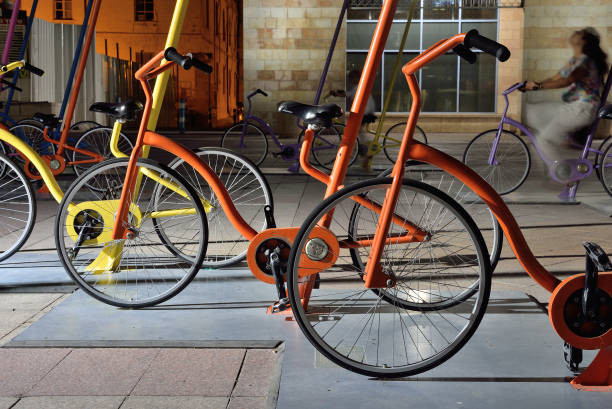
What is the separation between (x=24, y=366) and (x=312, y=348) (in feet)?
4.09

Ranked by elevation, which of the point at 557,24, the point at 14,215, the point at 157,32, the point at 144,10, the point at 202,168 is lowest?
the point at 14,215

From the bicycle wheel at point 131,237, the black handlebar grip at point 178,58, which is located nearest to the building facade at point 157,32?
the bicycle wheel at point 131,237

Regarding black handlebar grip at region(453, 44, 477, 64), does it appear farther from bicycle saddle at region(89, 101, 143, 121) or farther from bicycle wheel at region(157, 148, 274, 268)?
bicycle saddle at region(89, 101, 143, 121)

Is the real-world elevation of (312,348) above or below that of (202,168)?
below

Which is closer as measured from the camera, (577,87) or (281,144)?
(577,87)

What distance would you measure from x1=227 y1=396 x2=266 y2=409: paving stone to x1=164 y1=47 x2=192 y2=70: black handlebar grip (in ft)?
5.81

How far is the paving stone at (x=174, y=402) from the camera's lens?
313 cm

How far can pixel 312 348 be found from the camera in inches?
149

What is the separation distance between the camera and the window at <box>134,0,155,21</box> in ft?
Result: 120

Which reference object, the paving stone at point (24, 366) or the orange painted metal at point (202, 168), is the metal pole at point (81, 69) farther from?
the paving stone at point (24, 366)

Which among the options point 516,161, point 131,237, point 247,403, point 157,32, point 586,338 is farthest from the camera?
point 157,32

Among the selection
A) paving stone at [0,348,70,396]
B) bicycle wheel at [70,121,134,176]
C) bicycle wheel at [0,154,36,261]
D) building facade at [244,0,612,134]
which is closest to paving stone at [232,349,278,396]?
paving stone at [0,348,70,396]

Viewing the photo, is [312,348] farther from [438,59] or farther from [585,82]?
[438,59]

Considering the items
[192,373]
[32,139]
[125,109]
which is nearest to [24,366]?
[192,373]
